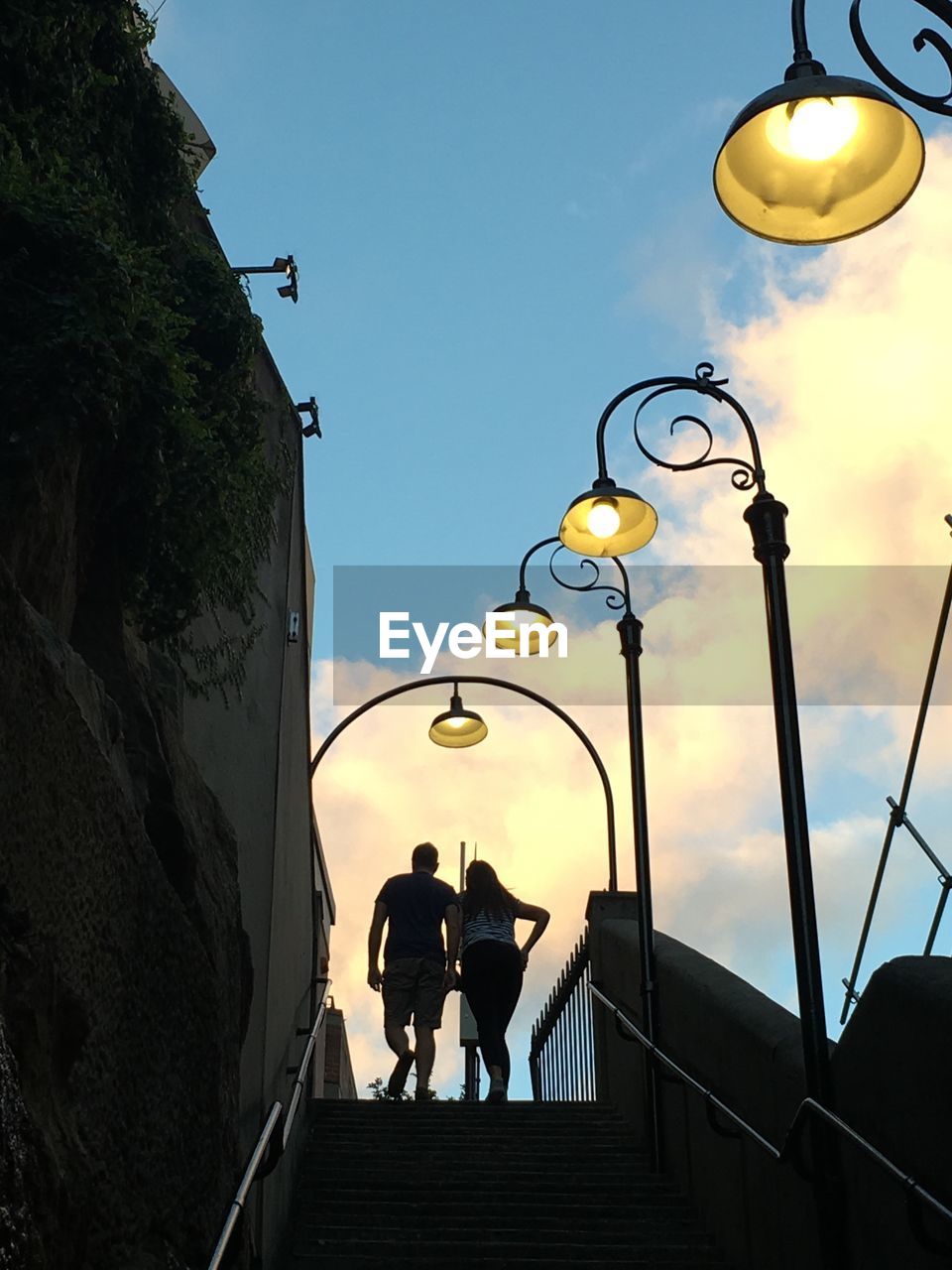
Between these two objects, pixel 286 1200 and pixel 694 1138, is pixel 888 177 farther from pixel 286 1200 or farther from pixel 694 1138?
pixel 286 1200

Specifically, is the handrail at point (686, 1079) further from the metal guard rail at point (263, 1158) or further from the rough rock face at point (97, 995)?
the rough rock face at point (97, 995)

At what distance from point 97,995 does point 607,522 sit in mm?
4895

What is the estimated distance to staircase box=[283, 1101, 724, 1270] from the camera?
5840mm

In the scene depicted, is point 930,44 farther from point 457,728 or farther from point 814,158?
point 457,728

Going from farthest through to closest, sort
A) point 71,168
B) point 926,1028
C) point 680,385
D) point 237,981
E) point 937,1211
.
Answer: point 680,385
point 71,168
point 237,981
point 926,1028
point 937,1211

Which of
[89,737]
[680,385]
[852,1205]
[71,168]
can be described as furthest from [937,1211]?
[71,168]

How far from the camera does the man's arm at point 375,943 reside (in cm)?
955

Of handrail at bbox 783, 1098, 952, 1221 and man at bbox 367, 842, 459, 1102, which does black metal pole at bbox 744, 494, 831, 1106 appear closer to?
handrail at bbox 783, 1098, 952, 1221

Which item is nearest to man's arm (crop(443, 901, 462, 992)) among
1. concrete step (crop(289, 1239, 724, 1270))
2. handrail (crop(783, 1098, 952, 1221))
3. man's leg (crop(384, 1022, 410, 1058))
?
man's leg (crop(384, 1022, 410, 1058))

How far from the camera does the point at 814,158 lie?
180 inches

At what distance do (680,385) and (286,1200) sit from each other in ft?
14.3

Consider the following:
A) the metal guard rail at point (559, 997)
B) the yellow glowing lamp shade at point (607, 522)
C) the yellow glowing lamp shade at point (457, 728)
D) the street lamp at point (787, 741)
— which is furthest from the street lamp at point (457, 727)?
the street lamp at point (787, 741)

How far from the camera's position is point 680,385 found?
→ 6871mm

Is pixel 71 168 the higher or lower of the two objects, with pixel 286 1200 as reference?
higher
